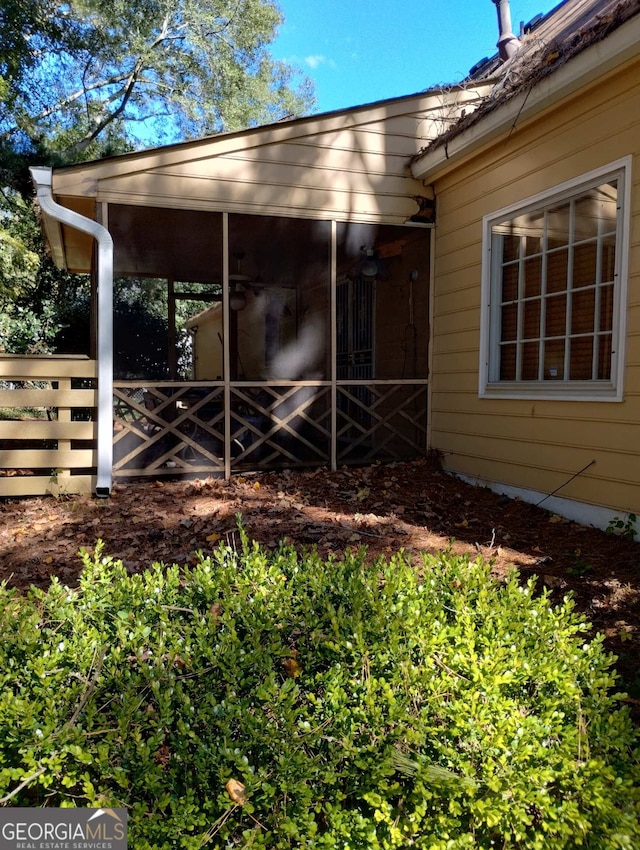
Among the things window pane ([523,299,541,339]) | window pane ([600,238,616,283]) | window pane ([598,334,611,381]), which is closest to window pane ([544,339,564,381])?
window pane ([523,299,541,339])

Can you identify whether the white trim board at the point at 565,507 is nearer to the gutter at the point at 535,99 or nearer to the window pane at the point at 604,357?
the window pane at the point at 604,357

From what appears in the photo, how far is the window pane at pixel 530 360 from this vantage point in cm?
511

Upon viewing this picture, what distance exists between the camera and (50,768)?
1289mm

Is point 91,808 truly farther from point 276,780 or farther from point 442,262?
point 442,262

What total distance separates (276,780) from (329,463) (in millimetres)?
5210

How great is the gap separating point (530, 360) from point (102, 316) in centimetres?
381

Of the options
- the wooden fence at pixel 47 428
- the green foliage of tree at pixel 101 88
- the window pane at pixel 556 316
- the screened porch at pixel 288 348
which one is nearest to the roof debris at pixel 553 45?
the screened porch at pixel 288 348

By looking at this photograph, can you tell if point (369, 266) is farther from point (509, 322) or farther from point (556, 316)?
point (556, 316)

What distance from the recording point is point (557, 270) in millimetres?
4855

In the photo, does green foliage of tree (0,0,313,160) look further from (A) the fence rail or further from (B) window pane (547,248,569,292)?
(B) window pane (547,248,569,292)

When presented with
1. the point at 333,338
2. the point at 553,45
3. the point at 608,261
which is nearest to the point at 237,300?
the point at 333,338

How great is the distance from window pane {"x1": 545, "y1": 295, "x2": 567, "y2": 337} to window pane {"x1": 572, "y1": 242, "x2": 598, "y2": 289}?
19cm

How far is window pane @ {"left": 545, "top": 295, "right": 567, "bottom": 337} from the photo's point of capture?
4.79 metres

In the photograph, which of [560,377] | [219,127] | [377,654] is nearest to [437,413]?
[560,377]
